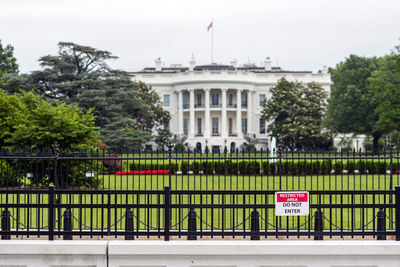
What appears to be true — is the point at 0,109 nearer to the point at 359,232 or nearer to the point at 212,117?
the point at 359,232

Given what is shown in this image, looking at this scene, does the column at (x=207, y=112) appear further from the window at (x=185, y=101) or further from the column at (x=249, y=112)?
the column at (x=249, y=112)

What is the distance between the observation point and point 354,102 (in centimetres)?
4928

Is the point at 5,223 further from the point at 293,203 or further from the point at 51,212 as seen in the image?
the point at 293,203

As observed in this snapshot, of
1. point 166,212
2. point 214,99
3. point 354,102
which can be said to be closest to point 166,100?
point 214,99

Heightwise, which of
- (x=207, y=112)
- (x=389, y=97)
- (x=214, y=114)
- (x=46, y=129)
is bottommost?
(x=46, y=129)

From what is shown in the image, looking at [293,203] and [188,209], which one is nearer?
[293,203]

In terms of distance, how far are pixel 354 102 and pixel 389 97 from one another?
26.0ft

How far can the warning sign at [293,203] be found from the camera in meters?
7.37

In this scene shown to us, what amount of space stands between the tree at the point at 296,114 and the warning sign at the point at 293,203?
4367 cm

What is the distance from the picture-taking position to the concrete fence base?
22.9 feet

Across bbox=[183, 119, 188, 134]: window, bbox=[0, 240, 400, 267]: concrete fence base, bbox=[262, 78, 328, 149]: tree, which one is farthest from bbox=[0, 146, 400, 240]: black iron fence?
bbox=[183, 119, 188, 134]: window

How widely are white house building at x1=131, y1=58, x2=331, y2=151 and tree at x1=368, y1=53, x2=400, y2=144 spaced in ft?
75.1

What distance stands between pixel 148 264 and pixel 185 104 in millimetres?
60663

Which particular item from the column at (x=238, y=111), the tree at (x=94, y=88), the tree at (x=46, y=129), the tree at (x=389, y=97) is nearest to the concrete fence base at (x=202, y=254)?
the tree at (x=46, y=129)
